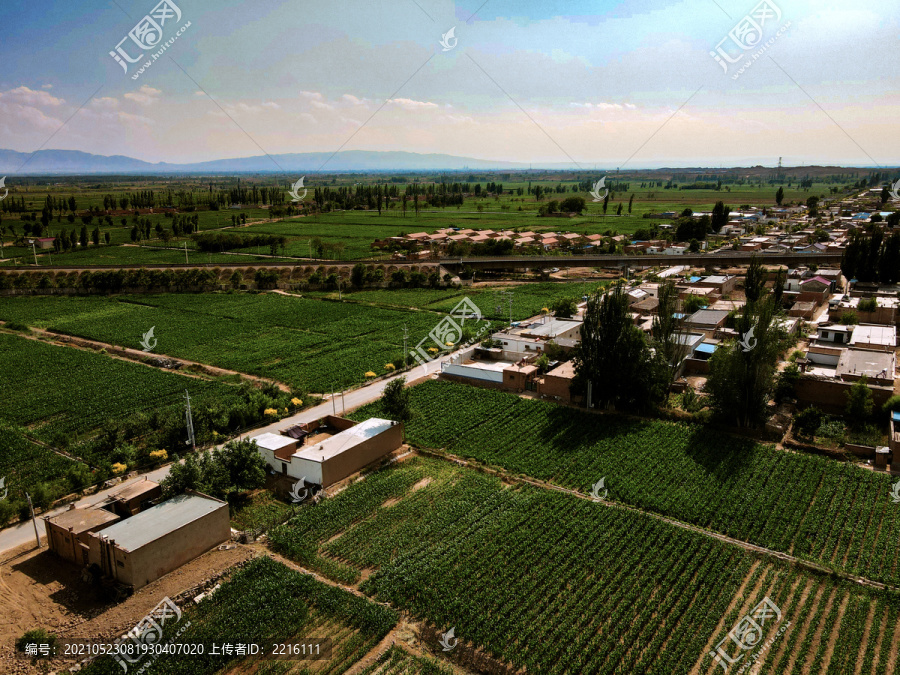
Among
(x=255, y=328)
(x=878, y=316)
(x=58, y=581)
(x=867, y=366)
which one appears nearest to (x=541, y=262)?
(x=878, y=316)

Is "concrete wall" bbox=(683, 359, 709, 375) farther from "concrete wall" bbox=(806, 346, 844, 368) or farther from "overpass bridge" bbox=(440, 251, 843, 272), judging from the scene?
"overpass bridge" bbox=(440, 251, 843, 272)

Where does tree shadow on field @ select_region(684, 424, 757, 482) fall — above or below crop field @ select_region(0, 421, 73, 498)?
above

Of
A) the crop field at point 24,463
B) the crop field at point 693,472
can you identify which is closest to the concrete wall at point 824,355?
the crop field at point 693,472

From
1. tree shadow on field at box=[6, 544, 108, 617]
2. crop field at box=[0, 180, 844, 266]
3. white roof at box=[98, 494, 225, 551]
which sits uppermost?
crop field at box=[0, 180, 844, 266]

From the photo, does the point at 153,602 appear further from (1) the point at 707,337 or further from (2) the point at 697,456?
(1) the point at 707,337

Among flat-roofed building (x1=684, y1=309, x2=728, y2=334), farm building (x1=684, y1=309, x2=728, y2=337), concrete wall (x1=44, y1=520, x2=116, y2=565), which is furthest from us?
flat-roofed building (x1=684, y1=309, x2=728, y2=334)

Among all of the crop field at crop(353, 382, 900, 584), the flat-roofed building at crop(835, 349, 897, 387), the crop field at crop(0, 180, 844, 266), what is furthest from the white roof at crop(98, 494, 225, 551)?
the crop field at crop(0, 180, 844, 266)

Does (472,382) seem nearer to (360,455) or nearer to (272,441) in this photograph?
(360,455)

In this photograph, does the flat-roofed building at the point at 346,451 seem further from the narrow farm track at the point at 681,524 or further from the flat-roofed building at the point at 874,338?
the flat-roofed building at the point at 874,338
